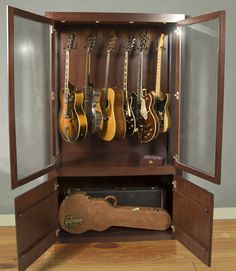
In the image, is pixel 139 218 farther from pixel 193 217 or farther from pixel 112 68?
pixel 112 68

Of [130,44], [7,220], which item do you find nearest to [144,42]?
[130,44]

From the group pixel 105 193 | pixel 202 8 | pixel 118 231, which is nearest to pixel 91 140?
pixel 105 193

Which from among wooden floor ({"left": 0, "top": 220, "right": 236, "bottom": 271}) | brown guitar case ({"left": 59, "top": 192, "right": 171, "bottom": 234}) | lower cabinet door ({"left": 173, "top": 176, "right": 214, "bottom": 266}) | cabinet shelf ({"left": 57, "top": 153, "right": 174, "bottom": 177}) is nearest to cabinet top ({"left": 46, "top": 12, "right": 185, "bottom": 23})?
cabinet shelf ({"left": 57, "top": 153, "right": 174, "bottom": 177})

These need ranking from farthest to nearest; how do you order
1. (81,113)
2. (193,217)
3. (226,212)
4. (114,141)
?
(226,212), (114,141), (81,113), (193,217)

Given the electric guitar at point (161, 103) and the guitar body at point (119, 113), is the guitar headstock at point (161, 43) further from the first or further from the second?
the guitar body at point (119, 113)

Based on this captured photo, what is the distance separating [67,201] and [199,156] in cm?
96

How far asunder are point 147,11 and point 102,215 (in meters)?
1.55

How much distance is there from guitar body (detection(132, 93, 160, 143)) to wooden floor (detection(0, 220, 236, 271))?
2.48 ft

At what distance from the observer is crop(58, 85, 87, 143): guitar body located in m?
2.69

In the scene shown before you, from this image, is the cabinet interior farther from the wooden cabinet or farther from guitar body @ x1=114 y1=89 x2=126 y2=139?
guitar body @ x1=114 y1=89 x2=126 y2=139

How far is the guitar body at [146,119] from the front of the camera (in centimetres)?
277

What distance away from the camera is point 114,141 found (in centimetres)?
311

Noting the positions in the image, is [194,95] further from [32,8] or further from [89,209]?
[32,8]

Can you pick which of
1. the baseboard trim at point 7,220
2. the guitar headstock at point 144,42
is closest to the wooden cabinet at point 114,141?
the guitar headstock at point 144,42
